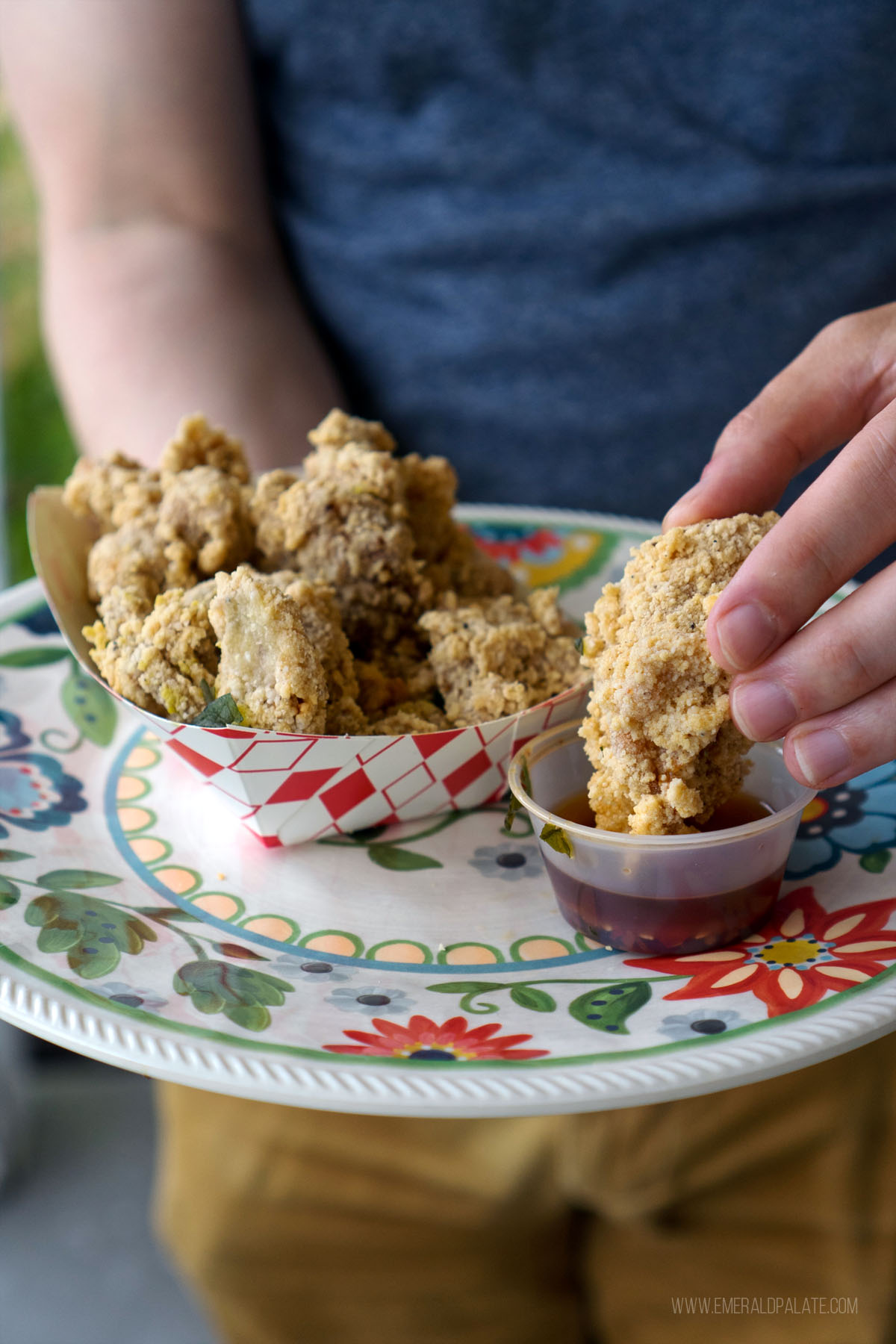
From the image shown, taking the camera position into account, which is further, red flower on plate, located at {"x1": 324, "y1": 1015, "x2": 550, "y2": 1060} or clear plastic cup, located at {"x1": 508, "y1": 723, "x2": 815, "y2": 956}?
clear plastic cup, located at {"x1": 508, "y1": 723, "x2": 815, "y2": 956}

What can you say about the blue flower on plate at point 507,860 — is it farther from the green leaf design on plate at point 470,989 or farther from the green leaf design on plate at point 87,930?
the green leaf design on plate at point 87,930

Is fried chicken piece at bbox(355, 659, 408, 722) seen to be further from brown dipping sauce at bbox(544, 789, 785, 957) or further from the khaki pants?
the khaki pants

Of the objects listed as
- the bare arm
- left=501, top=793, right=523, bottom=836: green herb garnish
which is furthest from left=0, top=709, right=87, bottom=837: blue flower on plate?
the bare arm

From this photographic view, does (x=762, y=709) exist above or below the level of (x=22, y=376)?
above

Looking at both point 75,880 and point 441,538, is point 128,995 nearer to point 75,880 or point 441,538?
point 75,880

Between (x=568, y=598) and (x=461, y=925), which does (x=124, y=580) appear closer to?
(x=461, y=925)

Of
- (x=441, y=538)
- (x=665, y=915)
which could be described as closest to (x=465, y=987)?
(x=665, y=915)
